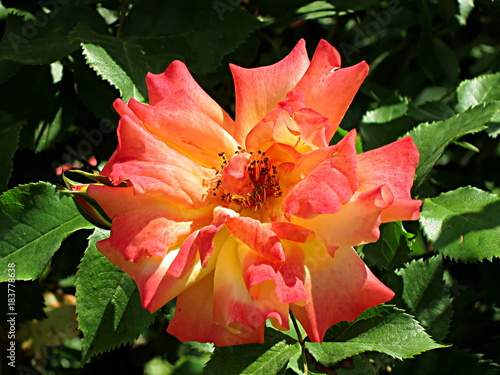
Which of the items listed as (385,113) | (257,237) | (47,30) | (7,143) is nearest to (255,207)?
(257,237)

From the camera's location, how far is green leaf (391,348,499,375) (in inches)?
64.0

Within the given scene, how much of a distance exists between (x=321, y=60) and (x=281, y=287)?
51 cm

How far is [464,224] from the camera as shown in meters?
1.53

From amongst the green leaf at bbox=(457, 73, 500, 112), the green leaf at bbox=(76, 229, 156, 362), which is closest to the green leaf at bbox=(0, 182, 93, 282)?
the green leaf at bbox=(76, 229, 156, 362)

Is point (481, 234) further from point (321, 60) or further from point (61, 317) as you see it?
point (61, 317)

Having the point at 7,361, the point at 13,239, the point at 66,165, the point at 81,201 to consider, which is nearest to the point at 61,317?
the point at 7,361

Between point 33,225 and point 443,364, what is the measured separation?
44.5 inches

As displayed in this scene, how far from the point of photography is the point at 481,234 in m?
1.48

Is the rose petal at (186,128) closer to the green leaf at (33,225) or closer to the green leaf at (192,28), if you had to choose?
the green leaf at (33,225)

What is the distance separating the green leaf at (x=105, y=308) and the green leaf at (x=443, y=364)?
0.74m

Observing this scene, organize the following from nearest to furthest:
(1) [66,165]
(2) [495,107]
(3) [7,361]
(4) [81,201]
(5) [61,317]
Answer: (4) [81,201] → (2) [495,107] → (1) [66,165] → (3) [7,361] → (5) [61,317]

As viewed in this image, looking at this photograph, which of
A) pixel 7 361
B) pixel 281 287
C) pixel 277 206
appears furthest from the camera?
pixel 7 361

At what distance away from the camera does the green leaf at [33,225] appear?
4.68ft

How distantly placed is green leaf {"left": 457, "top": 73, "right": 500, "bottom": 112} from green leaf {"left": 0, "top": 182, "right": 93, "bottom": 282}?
1199 mm
